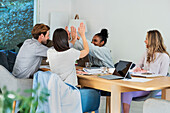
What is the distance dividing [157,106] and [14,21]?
5.33 meters

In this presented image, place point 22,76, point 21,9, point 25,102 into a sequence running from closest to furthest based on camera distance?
point 25,102, point 22,76, point 21,9

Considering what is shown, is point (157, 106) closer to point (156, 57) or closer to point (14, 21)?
point (156, 57)

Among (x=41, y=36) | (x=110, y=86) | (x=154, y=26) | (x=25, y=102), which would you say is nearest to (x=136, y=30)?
(x=154, y=26)

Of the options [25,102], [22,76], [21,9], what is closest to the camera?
[25,102]

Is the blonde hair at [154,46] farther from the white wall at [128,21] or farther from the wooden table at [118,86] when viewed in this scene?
the white wall at [128,21]

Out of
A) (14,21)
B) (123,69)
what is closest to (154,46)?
(123,69)

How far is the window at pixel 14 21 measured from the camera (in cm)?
638

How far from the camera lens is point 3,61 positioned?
3.68m

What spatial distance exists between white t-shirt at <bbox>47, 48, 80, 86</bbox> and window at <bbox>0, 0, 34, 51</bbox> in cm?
411

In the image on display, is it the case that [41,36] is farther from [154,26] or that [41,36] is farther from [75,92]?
[154,26]

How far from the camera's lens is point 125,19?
5.40 metres

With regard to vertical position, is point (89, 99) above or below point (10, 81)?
below

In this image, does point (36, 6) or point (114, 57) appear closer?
point (114, 57)

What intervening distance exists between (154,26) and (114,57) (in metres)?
1.22
